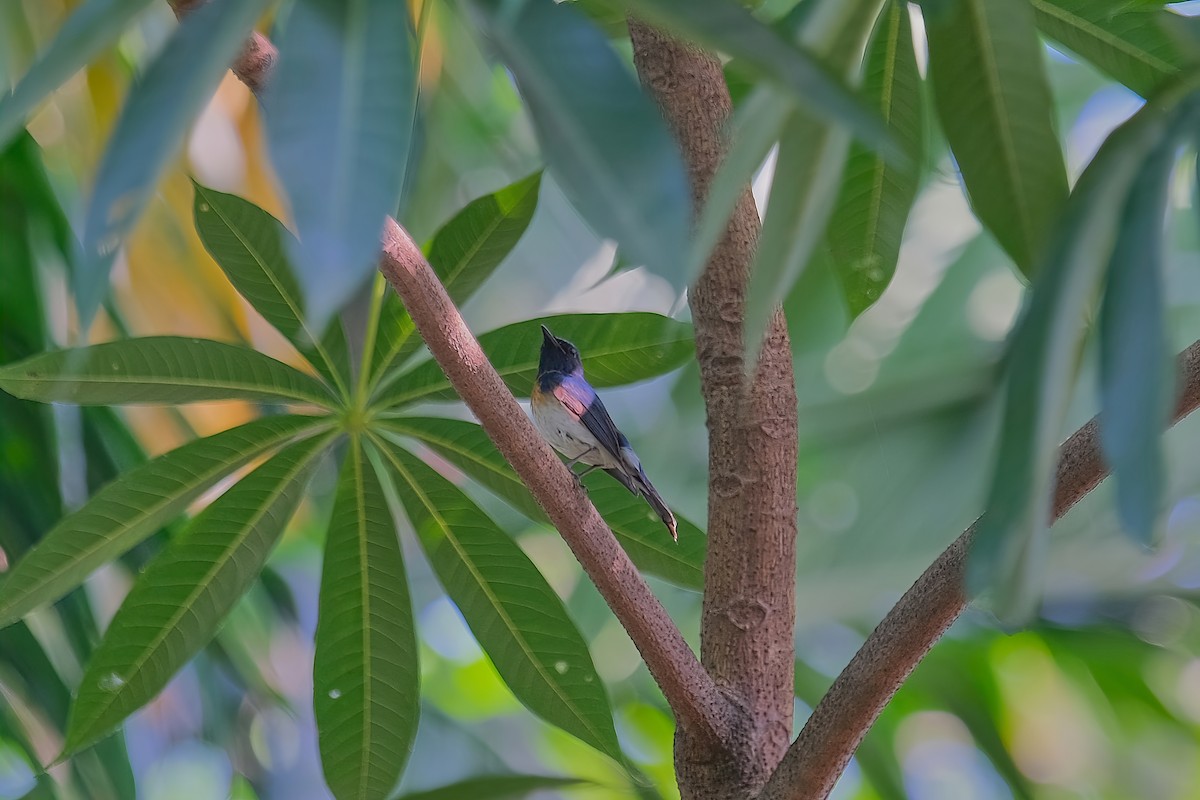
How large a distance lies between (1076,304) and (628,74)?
19cm

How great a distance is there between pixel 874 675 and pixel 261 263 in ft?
2.15

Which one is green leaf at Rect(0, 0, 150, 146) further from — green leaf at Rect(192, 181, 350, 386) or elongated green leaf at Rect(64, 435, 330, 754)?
elongated green leaf at Rect(64, 435, 330, 754)

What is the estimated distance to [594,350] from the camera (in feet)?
3.29

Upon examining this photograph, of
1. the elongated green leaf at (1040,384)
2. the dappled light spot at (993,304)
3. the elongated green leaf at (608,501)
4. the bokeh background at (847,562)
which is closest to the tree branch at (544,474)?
the elongated green leaf at (608,501)

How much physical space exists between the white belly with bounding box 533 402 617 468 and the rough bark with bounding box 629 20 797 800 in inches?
13.9

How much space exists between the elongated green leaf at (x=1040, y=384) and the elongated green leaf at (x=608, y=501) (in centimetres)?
66

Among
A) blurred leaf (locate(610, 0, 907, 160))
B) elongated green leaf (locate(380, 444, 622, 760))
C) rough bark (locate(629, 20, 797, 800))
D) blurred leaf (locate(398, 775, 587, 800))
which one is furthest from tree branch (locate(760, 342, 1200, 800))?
blurred leaf (locate(398, 775, 587, 800))

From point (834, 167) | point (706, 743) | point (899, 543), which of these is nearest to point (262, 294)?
point (706, 743)

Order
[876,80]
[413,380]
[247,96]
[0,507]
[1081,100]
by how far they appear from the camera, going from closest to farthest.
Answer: [876,80] → [413,380] → [0,507] → [247,96] → [1081,100]

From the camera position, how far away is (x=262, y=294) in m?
1.00

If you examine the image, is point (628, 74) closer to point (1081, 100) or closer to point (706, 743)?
point (706, 743)

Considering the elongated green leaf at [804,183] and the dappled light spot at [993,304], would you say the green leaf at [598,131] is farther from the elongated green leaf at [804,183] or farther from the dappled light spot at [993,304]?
the dappled light spot at [993,304]

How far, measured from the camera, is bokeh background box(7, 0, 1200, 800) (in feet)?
7.18

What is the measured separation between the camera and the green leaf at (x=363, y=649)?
1.04 m
